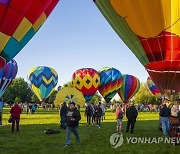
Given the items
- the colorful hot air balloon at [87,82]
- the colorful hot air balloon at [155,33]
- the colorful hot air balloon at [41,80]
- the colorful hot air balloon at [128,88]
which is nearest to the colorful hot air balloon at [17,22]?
the colorful hot air balloon at [155,33]

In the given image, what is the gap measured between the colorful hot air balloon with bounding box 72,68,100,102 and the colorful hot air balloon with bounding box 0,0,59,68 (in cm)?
2648

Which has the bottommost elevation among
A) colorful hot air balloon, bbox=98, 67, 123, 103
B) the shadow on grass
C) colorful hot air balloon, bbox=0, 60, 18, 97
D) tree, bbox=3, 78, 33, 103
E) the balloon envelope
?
the shadow on grass

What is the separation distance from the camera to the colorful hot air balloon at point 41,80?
137 ft

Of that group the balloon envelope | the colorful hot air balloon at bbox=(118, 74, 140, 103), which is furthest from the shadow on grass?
the colorful hot air balloon at bbox=(118, 74, 140, 103)

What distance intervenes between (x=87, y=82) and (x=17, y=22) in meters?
28.1

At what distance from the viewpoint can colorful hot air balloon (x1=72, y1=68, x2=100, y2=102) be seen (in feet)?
127

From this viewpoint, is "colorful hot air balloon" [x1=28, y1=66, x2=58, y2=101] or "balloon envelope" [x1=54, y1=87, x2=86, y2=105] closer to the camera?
"balloon envelope" [x1=54, y1=87, x2=86, y2=105]

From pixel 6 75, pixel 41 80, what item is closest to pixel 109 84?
pixel 41 80

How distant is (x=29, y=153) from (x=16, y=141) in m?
2.49

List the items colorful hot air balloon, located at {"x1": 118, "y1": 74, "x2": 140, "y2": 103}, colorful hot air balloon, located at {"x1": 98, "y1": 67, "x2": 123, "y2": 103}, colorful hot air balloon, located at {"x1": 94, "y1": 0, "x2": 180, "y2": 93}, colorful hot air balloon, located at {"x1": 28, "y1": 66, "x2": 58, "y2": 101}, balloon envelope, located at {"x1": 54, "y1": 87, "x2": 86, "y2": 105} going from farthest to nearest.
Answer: colorful hot air balloon, located at {"x1": 118, "y1": 74, "x2": 140, "y2": 103} < colorful hot air balloon, located at {"x1": 28, "y1": 66, "x2": 58, "y2": 101} < colorful hot air balloon, located at {"x1": 98, "y1": 67, "x2": 123, "y2": 103} < balloon envelope, located at {"x1": 54, "y1": 87, "x2": 86, "y2": 105} < colorful hot air balloon, located at {"x1": 94, "y1": 0, "x2": 180, "y2": 93}

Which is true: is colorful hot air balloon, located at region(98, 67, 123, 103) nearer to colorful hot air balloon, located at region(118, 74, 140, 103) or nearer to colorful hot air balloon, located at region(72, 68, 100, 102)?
colorful hot air balloon, located at region(118, 74, 140, 103)

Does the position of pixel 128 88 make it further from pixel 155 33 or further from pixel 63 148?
pixel 63 148

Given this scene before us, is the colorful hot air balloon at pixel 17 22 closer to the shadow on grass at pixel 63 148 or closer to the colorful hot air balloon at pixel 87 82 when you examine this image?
the shadow on grass at pixel 63 148

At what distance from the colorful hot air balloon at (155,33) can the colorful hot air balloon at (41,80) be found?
28191 millimetres
